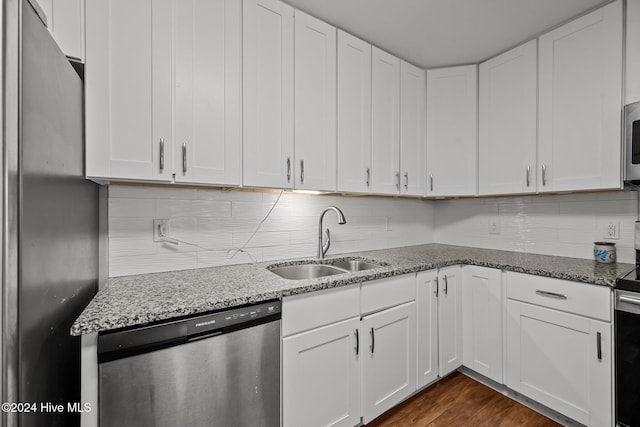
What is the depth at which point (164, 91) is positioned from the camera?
4.07ft

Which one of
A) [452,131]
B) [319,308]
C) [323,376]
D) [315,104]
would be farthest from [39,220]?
[452,131]

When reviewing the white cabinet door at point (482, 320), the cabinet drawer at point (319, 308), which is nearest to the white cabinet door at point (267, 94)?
the cabinet drawer at point (319, 308)

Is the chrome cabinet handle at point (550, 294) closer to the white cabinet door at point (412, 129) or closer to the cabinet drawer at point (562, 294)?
the cabinet drawer at point (562, 294)

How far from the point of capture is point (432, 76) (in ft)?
7.55

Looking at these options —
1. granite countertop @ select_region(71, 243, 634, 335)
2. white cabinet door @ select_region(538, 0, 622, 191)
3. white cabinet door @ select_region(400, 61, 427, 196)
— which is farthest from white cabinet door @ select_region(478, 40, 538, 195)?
granite countertop @ select_region(71, 243, 634, 335)

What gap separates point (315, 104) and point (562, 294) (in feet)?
5.72

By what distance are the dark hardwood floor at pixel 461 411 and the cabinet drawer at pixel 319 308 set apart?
0.74 metres

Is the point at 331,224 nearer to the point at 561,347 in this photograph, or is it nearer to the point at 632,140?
the point at 561,347

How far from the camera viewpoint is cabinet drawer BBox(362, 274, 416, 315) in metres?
1.49

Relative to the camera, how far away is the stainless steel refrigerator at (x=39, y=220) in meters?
0.62

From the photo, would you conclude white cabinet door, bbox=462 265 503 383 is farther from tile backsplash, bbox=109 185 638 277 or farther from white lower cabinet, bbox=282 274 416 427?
tile backsplash, bbox=109 185 638 277

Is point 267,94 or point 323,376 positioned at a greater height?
point 267,94

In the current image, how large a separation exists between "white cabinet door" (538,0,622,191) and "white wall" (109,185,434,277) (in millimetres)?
1211

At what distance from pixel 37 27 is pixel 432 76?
7.78 ft
